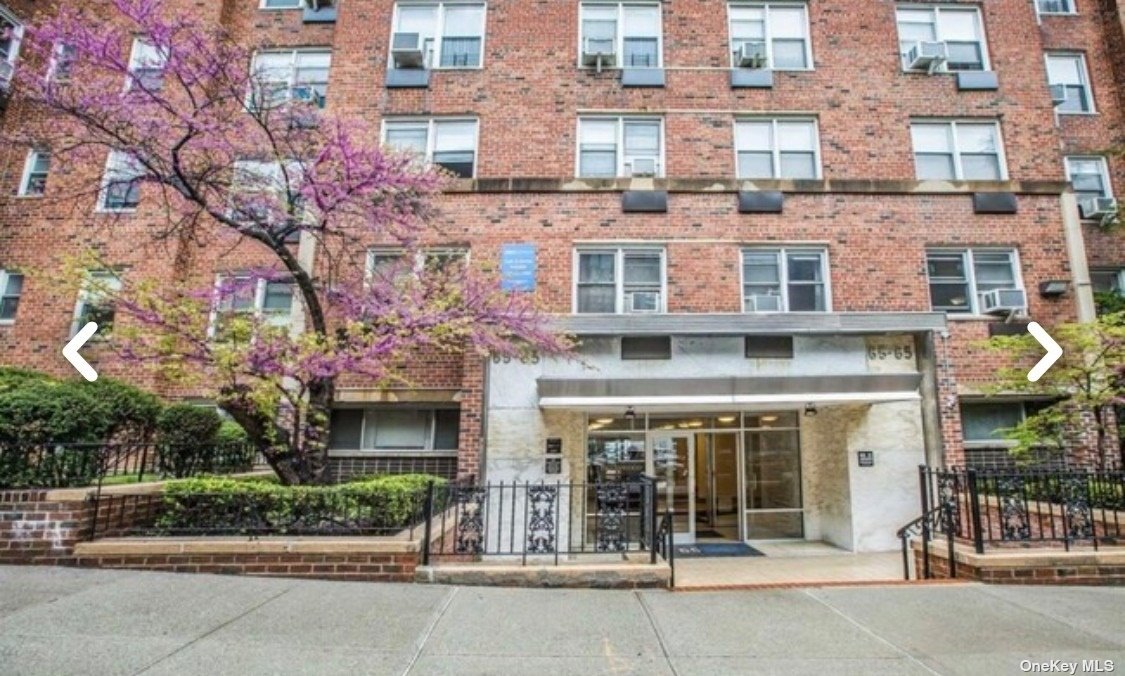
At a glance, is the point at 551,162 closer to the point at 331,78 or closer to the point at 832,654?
the point at 331,78

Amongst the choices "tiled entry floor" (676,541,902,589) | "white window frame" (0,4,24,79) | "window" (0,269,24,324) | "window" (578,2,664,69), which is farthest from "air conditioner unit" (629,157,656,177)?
"white window frame" (0,4,24,79)

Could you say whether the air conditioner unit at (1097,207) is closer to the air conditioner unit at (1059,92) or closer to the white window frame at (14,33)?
the air conditioner unit at (1059,92)

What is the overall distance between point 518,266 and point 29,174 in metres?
12.2

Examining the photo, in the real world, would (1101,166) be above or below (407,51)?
below

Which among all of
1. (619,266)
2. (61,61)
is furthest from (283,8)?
(619,266)

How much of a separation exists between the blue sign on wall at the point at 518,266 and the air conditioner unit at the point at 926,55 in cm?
972

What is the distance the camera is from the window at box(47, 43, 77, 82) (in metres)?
7.59

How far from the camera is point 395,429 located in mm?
12445

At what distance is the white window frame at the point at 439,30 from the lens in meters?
13.9

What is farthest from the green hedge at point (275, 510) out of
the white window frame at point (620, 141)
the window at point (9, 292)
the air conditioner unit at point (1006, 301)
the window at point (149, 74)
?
the air conditioner unit at point (1006, 301)

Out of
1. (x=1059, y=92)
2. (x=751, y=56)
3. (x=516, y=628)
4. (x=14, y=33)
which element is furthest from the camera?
(x=1059, y=92)

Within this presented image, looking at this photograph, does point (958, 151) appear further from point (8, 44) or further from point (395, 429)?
point (8, 44)

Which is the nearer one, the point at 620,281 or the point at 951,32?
the point at 620,281

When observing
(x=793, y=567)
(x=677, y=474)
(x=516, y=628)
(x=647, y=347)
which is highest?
(x=647, y=347)
